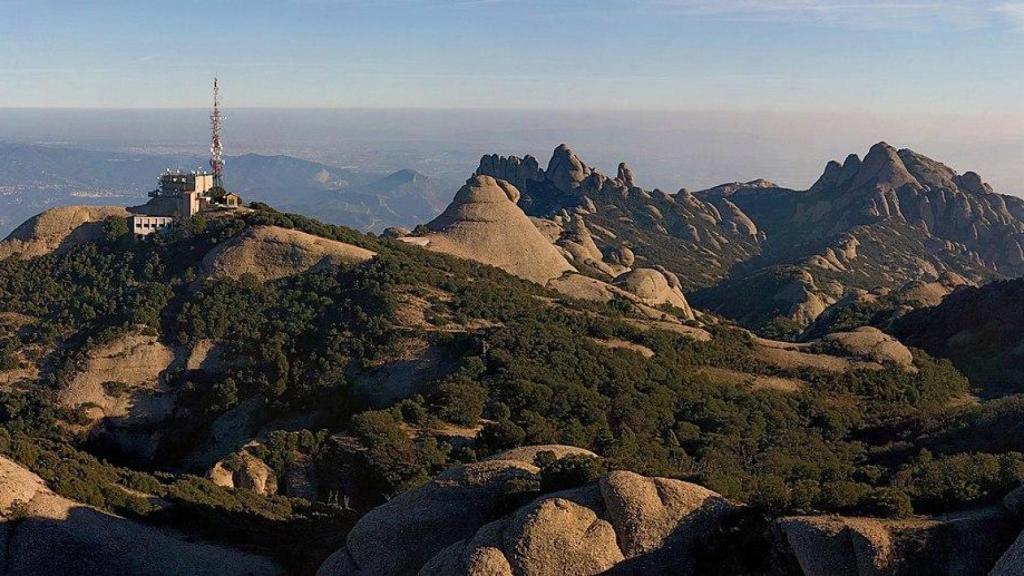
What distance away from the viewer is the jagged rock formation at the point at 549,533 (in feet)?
71.7

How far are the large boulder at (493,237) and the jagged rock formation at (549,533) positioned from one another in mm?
56894

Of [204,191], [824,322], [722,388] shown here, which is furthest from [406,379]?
[824,322]

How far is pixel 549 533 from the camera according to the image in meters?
22.2

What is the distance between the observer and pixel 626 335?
6519cm

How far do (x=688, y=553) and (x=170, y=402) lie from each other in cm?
4425

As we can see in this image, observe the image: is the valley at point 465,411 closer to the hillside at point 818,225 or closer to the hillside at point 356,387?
the hillside at point 356,387

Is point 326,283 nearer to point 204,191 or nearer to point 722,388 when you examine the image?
point 204,191

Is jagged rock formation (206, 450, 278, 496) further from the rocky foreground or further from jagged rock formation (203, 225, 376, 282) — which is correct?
jagged rock formation (203, 225, 376, 282)

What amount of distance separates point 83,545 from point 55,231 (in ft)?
167

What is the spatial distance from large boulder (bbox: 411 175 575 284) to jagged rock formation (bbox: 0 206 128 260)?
97.5 ft

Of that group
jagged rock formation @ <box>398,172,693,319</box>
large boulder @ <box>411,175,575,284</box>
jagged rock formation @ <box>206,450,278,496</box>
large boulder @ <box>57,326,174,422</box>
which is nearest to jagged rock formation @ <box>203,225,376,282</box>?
large boulder @ <box>57,326,174,422</box>

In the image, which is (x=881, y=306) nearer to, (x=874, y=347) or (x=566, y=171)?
(x=874, y=347)

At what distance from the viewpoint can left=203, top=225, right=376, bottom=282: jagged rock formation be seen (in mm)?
65812

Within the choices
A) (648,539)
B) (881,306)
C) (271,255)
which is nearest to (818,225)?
(881,306)
